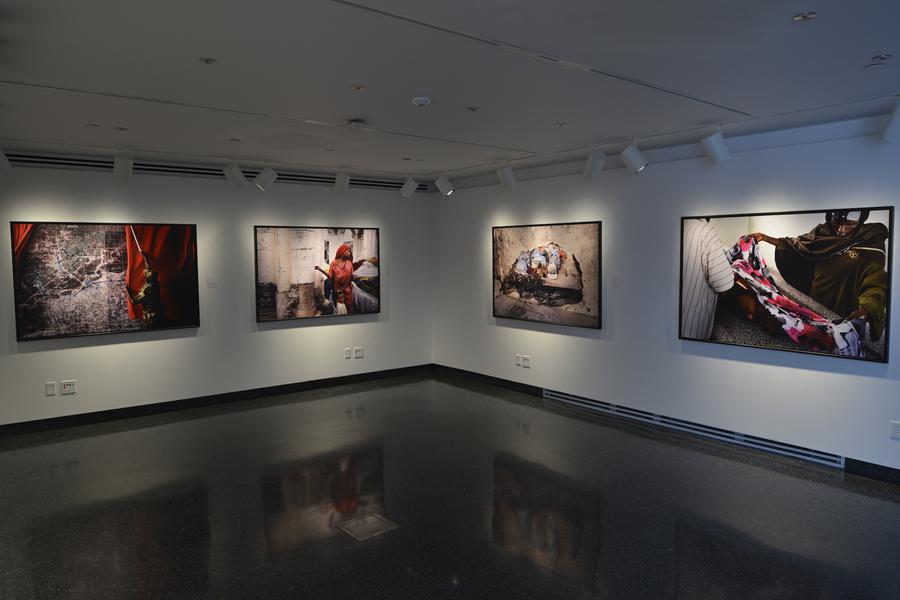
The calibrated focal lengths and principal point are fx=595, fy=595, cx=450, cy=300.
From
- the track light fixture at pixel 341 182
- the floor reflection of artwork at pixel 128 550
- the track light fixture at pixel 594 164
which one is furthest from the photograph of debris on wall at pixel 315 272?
the floor reflection of artwork at pixel 128 550

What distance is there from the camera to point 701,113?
4695mm

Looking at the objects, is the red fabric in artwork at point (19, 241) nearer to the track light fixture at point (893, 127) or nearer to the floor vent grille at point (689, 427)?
the floor vent grille at point (689, 427)

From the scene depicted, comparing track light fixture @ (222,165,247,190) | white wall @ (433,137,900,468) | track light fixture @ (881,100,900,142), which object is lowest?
white wall @ (433,137,900,468)

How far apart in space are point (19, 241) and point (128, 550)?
13.3ft

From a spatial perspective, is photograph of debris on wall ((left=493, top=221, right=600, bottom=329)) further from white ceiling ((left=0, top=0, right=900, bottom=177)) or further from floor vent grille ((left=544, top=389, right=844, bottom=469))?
white ceiling ((left=0, top=0, right=900, bottom=177))

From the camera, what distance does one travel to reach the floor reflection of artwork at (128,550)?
3404 mm

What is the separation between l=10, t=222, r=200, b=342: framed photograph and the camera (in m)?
6.29

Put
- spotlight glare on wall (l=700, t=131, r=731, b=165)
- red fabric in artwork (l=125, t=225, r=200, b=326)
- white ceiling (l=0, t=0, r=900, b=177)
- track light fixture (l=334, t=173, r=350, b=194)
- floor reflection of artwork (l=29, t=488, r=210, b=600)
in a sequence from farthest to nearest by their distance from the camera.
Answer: track light fixture (l=334, t=173, r=350, b=194)
red fabric in artwork (l=125, t=225, r=200, b=326)
spotlight glare on wall (l=700, t=131, r=731, b=165)
floor reflection of artwork (l=29, t=488, r=210, b=600)
white ceiling (l=0, t=0, r=900, b=177)

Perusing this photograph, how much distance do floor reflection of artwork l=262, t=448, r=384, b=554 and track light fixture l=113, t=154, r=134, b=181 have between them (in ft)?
12.5

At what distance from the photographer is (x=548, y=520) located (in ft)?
13.9

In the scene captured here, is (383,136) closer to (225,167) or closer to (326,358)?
(225,167)

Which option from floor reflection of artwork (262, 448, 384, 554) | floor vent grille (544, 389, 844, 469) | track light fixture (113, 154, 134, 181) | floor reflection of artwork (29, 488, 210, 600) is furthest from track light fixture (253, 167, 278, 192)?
floor vent grille (544, 389, 844, 469)

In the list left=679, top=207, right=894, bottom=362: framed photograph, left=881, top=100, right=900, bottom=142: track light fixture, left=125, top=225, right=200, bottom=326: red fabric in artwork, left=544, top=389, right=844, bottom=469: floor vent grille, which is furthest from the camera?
left=125, top=225, right=200, bottom=326: red fabric in artwork

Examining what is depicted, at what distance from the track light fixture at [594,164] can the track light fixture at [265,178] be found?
3.69 metres
